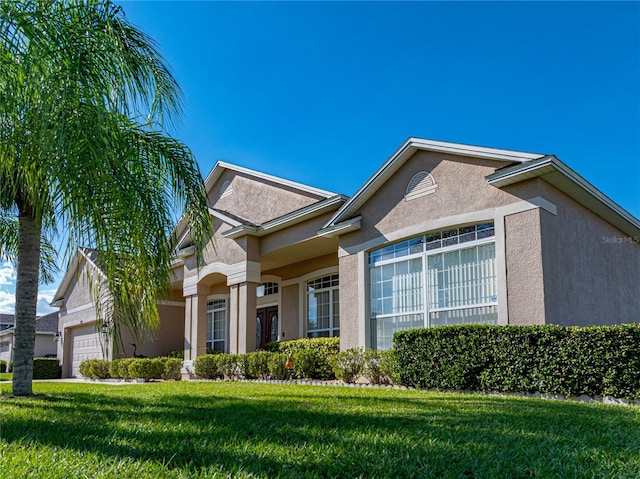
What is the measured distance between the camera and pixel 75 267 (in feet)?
42.1

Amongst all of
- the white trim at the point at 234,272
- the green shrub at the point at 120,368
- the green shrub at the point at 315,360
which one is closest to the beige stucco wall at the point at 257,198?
the white trim at the point at 234,272

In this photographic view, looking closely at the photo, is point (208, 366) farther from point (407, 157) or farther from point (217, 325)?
point (407, 157)

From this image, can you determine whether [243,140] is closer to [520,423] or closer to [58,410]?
[58,410]

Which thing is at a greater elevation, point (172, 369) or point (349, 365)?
point (349, 365)

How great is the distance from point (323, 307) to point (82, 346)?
14.0 metres

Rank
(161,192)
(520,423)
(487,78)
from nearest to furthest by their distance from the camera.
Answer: (520,423) → (161,192) → (487,78)

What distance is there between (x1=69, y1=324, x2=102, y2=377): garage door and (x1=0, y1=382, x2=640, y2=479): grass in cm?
1803

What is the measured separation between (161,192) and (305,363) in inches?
319

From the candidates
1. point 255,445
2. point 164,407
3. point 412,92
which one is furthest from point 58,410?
point 412,92

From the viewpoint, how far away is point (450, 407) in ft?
23.0

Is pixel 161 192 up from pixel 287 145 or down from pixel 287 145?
down

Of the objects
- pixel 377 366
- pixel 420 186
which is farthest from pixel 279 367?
pixel 420 186

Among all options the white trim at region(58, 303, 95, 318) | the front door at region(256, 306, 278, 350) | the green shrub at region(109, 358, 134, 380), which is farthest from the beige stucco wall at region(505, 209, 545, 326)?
the white trim at region(58, 303, 95, 318)

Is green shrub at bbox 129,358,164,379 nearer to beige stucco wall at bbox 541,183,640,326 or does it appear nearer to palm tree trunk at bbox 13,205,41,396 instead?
palm tree trunk at bbox 13,205,41,396
